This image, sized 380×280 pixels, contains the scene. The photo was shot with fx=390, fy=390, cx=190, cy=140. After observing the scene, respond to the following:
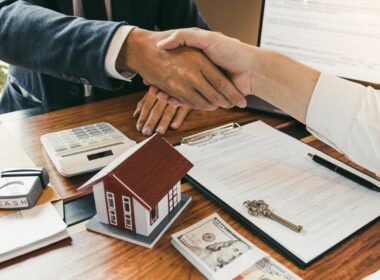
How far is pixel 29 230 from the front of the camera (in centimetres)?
56

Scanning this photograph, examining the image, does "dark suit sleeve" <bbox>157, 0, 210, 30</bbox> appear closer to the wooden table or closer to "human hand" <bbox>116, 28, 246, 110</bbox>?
"human hand" <bbox>116, 28, 246, 110</bbox>

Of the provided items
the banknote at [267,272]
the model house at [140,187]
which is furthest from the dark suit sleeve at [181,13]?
the banknote at [267,272]

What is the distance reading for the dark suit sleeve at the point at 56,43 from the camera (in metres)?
0.77

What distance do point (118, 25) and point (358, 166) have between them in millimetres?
548

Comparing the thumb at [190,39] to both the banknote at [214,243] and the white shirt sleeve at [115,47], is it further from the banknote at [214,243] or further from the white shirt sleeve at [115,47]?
the banknote at [214,243]

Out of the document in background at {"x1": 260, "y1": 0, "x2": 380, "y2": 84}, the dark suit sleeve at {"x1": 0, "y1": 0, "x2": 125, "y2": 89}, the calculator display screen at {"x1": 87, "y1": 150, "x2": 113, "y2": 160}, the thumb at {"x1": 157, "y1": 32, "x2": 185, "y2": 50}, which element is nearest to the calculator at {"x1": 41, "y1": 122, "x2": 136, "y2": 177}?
the calculator display screen at {"x1": 87, "y1": 150, "x2": 113, "y2": 160}

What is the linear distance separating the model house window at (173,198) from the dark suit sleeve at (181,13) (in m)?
0.79

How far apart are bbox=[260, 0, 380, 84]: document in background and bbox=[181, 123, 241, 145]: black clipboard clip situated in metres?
0.25

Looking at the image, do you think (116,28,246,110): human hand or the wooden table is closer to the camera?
the wooden table

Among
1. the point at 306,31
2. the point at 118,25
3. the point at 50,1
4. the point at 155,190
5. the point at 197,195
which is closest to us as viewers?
the point at 155,190

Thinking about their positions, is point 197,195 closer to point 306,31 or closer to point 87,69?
point 87,69

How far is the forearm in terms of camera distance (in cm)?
73

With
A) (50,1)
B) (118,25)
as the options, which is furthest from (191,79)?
(50,1)

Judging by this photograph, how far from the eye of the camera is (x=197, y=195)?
0.67m
